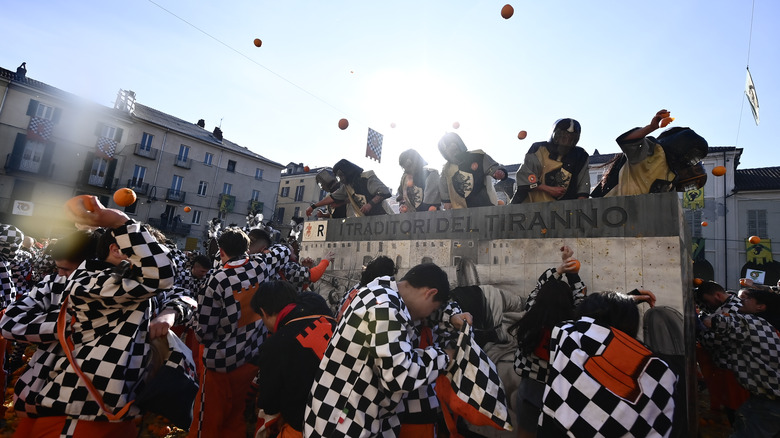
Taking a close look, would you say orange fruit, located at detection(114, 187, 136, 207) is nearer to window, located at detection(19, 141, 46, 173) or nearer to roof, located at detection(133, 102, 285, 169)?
window, located at detection(19, 141, 46, 173)

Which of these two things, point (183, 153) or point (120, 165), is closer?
point (120, 165)

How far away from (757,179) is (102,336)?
37.6m

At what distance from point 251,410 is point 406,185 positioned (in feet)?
14.0

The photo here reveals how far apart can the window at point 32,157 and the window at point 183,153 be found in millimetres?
8831

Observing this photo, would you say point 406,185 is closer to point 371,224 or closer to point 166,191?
point 371,224

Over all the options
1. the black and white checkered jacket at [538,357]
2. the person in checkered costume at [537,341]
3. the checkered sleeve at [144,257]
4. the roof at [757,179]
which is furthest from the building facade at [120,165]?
the roof at [757,179]

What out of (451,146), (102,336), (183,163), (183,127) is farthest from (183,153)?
(102,336)

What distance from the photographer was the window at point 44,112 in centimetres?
2514

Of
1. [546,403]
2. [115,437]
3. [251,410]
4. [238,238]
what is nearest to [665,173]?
[546,403]

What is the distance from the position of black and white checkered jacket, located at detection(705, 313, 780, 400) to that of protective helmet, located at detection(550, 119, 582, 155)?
8.98 ft

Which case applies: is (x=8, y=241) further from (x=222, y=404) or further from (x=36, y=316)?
(x=222, y=404)

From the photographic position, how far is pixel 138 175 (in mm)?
29734

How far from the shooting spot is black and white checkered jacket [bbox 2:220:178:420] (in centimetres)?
195

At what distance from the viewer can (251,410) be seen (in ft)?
15.4
